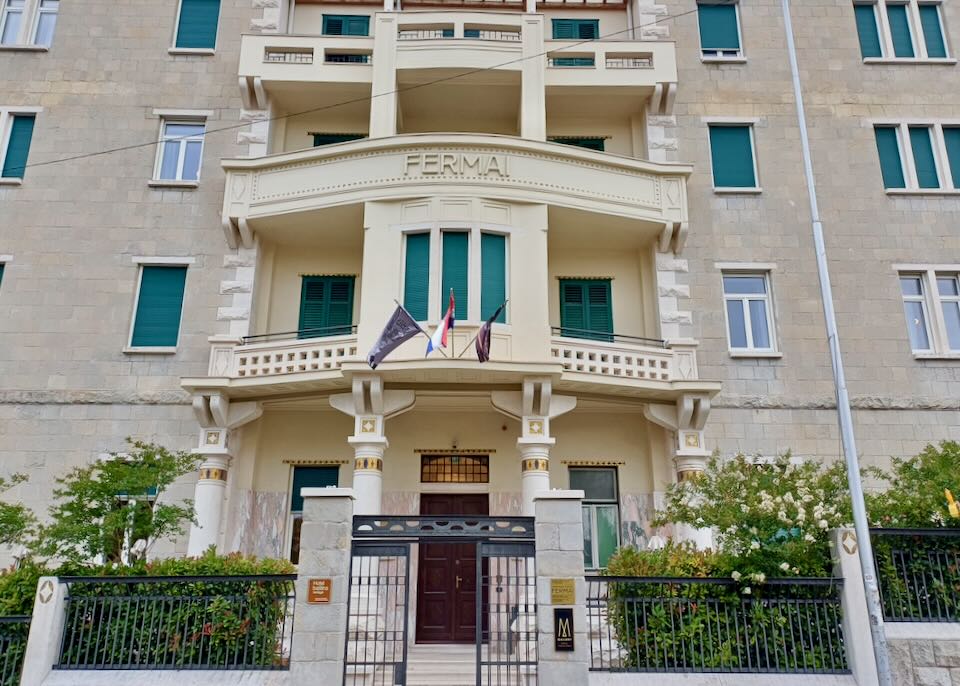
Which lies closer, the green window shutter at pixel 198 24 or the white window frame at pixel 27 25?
the white window frame at pixel 27 25

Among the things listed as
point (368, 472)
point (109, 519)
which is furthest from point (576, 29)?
point (109, 519)

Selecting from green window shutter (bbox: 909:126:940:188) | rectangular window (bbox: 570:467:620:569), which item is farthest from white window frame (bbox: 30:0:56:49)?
green window shutter (bbox: 909:126:940:188)

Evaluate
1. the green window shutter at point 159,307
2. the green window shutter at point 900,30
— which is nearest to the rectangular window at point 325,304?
the green window shutter at point 159,307

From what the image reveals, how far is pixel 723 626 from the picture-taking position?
9453mm

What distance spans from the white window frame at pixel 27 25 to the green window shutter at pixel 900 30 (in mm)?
23729

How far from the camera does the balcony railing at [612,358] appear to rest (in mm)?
15141

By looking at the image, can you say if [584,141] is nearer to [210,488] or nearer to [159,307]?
[159,307]

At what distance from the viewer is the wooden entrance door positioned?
15031mm

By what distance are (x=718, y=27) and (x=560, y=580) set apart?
56.5 feet

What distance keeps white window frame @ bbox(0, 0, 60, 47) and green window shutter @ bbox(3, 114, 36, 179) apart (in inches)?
80.6

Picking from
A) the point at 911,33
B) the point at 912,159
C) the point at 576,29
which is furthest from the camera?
the point at 576,29

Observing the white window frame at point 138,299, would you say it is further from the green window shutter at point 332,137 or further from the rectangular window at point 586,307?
the rectangular window at point 586,307

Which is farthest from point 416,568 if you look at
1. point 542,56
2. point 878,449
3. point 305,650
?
point 542,56

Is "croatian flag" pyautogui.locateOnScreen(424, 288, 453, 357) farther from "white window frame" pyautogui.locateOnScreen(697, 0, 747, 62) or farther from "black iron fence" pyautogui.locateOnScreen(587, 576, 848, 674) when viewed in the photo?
"white window frame" pyautogui.locateOnScreen(697, 0, 747, 62)
